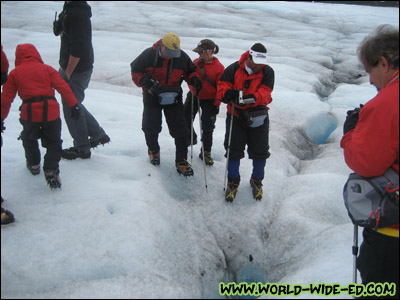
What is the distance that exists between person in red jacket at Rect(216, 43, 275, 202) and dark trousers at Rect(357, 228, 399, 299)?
2.17 m

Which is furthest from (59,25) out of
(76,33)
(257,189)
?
(257,189)

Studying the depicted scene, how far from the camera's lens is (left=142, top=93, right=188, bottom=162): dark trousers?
187 inches

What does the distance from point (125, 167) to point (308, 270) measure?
2914mm

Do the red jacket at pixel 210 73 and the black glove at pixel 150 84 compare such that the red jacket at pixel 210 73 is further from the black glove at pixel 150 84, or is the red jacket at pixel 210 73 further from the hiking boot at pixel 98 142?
the hiking boot at pixel 98 142

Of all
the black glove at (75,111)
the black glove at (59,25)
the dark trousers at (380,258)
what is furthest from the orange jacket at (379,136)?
the black glove at (59,25)

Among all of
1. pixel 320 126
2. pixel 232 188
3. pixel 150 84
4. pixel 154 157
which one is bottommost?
pixel 320 126

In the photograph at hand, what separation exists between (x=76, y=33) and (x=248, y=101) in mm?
2346

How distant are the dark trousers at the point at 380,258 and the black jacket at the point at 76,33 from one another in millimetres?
3823

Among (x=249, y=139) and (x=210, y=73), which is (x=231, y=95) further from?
(x=210, y=73)

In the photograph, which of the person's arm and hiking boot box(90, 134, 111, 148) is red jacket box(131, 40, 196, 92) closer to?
the person's arm

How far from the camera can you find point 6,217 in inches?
128

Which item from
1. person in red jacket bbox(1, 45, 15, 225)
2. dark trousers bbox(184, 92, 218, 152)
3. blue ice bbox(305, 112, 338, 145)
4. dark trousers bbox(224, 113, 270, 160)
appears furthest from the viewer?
blue ice bbox(305, 112, 338, 145)

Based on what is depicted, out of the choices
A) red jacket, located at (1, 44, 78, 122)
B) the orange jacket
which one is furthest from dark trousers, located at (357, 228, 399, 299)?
red jacket, located at (1, 44, 78, 122)

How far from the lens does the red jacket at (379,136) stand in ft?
6.67
